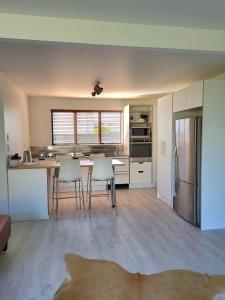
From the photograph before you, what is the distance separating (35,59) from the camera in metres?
3.16

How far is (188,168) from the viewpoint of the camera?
3.92 m

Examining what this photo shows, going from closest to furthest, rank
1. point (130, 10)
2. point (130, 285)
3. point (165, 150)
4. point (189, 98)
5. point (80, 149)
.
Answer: point (130, 285)
point (130, 10)
point (189, 98)
point (165, 150)
point (80, 149)

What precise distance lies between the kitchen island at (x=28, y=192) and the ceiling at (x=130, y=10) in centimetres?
255

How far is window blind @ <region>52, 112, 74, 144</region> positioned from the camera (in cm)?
648

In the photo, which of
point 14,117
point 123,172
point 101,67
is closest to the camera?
point 101,67

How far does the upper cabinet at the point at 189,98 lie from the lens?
142 inches

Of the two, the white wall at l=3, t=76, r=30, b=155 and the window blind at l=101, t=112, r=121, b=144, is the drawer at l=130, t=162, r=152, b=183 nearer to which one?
the window blind at l=101, t=112, r=121, b=144

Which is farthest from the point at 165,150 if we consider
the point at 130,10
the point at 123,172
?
the point at 130,10

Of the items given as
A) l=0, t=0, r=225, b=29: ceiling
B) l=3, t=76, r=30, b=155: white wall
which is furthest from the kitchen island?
l=0, t=0, r=225, b=29: ceiling

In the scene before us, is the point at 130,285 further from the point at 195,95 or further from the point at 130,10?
the point at 195,95

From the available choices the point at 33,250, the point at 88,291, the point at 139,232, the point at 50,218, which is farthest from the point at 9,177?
the point at 88,291

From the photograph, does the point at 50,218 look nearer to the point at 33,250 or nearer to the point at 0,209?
the point at 0,209

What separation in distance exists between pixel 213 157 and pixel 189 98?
1000 millimetres

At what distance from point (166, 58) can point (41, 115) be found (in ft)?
13.3
